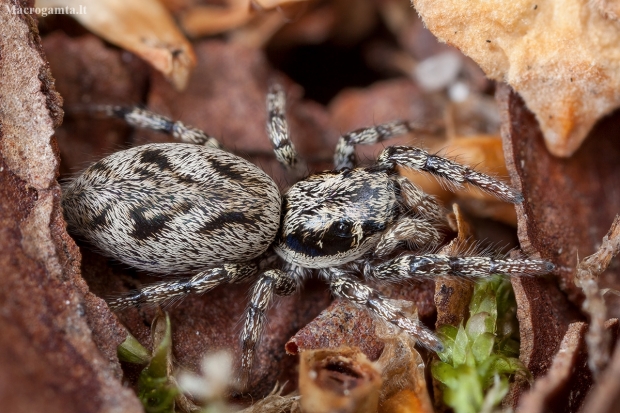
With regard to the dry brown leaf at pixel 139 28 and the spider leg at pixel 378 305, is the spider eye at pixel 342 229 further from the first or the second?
the dry brown leaf at pixel 139 28

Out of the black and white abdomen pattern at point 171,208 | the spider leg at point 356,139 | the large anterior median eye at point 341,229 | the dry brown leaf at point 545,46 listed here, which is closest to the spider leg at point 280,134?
the spider leg at point 356,139

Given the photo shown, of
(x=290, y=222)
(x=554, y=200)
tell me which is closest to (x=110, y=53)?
(x=290, y=222)

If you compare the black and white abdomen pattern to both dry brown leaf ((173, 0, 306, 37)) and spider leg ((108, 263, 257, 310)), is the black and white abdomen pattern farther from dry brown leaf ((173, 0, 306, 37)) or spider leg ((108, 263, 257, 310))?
dry brown leaf ((173, 0, 306, 37))

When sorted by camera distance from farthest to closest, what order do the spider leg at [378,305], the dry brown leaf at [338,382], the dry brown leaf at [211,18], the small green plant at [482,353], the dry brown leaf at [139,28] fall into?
the dry brown leaf at [211,18] → the dry brown leaf at [139,28] → the spider leg at [378,305] → the small green plant at [482,353] → the dry brown leaf at [338,382]

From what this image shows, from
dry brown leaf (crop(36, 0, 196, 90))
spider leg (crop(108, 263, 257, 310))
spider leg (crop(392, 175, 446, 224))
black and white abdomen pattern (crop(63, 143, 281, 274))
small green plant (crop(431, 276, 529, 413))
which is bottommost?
spider leg (crop(108, 263, 257, 310))

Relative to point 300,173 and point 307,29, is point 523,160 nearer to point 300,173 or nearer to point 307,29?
point 300,173

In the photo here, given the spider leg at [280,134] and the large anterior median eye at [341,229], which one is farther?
the spider leg at [280,134]

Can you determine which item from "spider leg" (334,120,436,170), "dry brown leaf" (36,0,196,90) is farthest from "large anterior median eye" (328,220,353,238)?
"dry brown leaf" (36,0,196,90)
